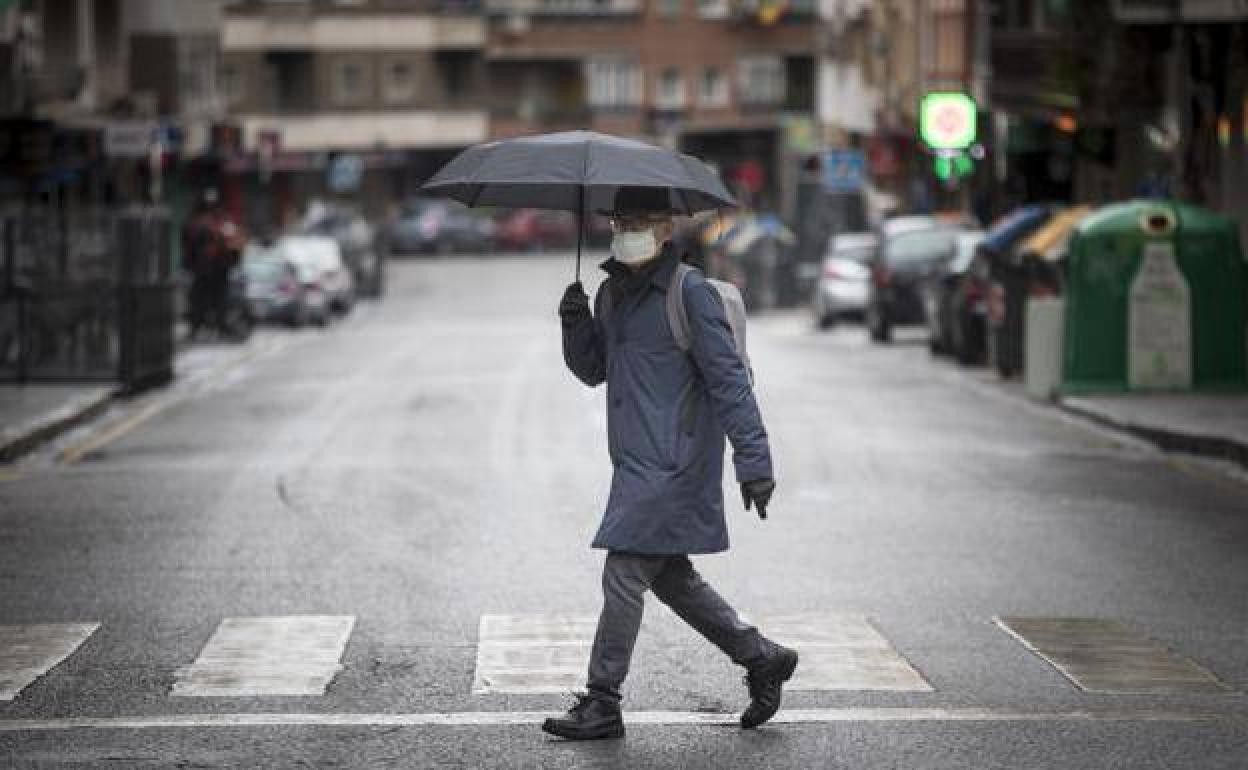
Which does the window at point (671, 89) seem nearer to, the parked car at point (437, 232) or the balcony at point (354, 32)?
the balcony at point (354, 32)

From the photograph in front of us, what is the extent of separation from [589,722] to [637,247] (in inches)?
58.5

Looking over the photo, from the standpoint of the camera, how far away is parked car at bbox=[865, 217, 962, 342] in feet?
133

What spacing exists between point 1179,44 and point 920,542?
22.2 metres

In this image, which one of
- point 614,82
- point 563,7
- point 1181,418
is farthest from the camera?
point 614,82

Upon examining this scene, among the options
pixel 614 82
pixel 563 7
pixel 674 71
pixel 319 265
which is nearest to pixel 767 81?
pixel 674 71

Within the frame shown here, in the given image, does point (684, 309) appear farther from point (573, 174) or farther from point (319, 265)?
point (319, 265)

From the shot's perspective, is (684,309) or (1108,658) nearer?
(684,309)

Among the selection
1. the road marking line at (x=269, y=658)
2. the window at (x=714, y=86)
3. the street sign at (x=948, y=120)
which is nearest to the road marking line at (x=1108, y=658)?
the road marking line at (x=269, y=658)

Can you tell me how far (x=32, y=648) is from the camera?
1172 centimetres

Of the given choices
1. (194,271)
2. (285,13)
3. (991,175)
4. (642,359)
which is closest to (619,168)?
(642,359)

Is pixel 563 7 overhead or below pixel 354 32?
overhead

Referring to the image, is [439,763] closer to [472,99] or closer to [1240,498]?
[1240,498]

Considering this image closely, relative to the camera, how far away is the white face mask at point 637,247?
9.67 m

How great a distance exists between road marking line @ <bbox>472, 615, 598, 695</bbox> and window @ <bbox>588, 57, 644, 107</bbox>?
3479 inches
